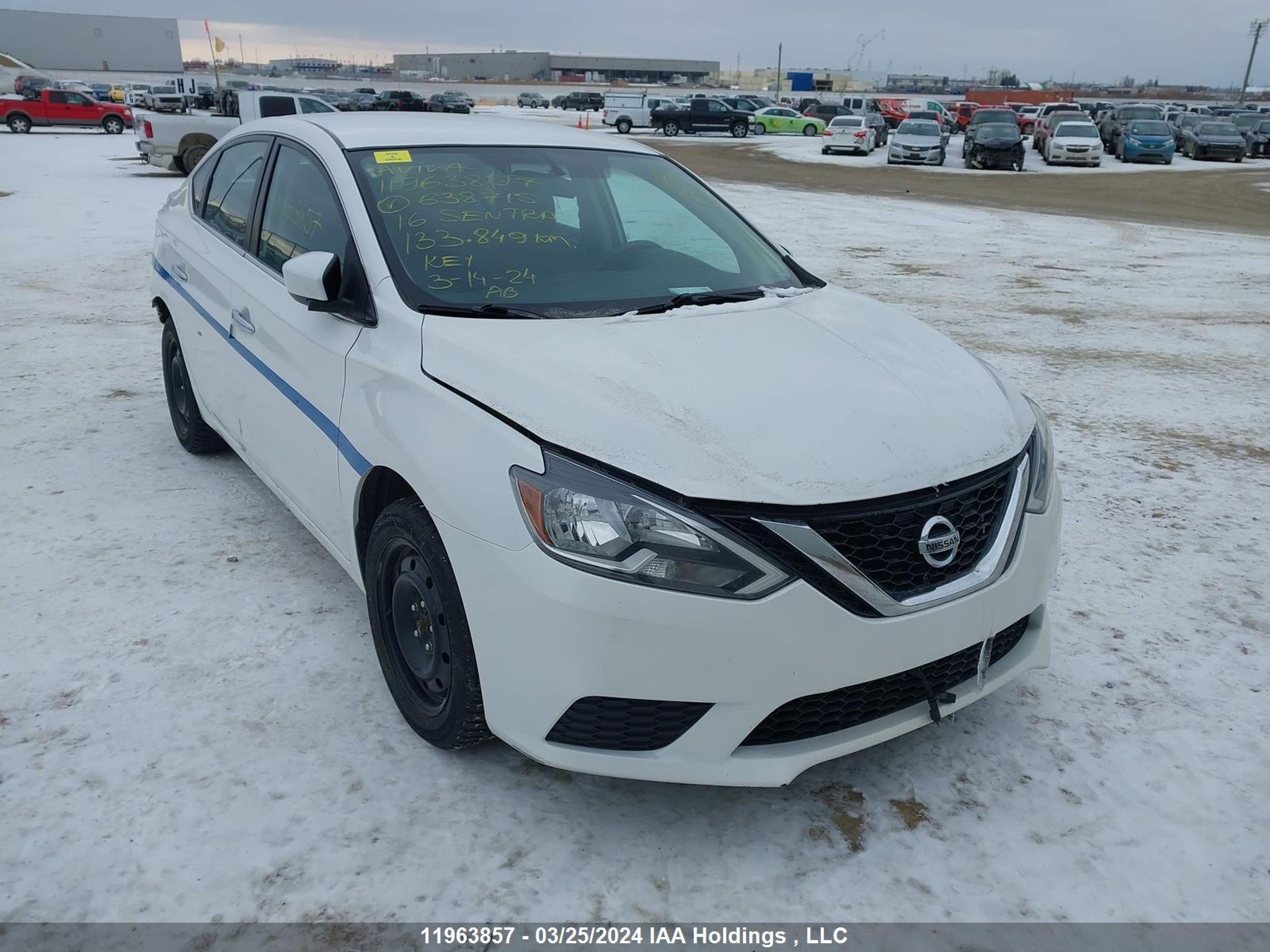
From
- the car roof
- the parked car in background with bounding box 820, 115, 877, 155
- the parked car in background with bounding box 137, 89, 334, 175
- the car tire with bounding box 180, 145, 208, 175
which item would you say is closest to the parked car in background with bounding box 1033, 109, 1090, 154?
the parked car in background with bounding box 820, 115, 877, 155

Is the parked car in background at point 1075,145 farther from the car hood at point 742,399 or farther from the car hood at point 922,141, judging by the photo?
the car hood at point 742,399

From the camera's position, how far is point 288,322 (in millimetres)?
3275

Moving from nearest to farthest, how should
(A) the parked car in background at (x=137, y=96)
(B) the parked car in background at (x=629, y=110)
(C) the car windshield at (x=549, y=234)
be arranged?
(C) the car windshield at (x=549, y=234)
(A) the parked car in background at (x=137, y=96)
(B) the parked car in background at (x=629, y=110)

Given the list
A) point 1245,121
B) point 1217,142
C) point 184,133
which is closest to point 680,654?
point 184,133

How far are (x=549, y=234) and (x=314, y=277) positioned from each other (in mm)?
840

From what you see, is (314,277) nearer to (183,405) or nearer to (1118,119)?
(183,405)

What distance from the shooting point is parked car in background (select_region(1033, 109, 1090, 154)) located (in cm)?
2916

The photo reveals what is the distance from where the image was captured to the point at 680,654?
7.06 feet

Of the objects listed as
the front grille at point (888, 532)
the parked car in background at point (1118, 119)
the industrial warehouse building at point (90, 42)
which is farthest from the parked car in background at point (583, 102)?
the front grille at point (888, 532)

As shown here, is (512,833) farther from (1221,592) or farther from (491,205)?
(1221,592)

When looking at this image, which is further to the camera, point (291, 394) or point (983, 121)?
point (983, 121)

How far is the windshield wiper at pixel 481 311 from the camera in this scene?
2.83 m

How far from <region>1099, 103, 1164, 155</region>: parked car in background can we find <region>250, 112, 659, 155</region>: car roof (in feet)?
111

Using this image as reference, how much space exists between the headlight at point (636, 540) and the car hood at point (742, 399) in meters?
0.07
